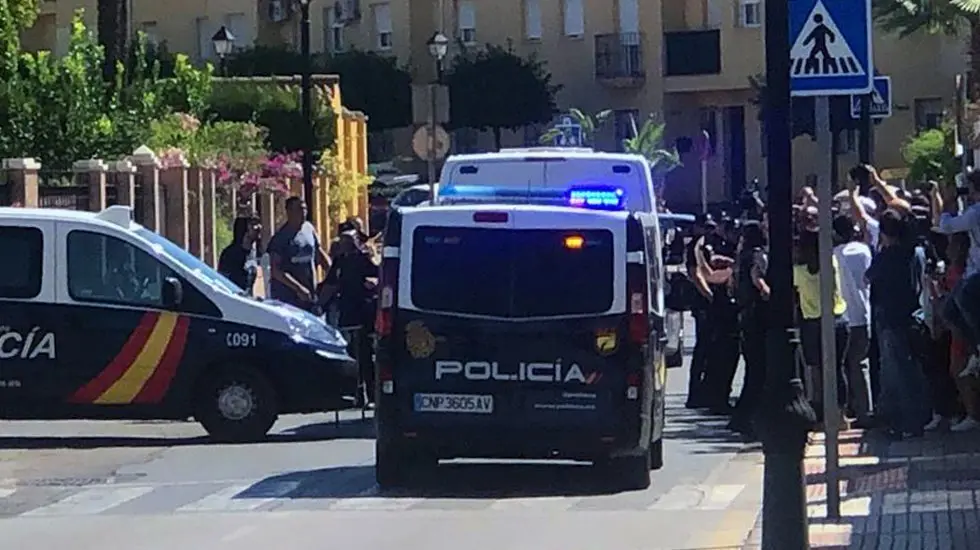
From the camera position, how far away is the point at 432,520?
13.7 m

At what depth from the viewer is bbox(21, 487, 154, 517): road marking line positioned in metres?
14.7

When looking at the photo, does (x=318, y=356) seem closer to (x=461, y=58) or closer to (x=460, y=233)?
(x=460, y=233)

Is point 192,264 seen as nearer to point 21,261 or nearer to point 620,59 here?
point 21,261

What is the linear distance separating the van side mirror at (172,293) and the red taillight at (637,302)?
18.2 feet

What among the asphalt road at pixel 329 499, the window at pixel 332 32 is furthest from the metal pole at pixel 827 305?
the window at pixel 332 32

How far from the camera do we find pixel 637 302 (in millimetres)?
15062

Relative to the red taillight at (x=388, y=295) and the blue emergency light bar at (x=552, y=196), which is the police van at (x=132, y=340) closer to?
the blue emergency light bar at (x=552, y=196)

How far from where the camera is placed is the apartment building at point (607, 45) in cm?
6188

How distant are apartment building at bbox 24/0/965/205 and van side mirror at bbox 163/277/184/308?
142 ft

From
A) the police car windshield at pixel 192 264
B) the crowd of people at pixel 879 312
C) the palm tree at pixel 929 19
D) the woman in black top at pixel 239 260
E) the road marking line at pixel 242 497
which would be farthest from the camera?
the palm tree at pixel 929 19

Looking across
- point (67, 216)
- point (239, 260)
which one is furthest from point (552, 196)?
point (239, 260)

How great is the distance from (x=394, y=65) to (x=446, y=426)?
162 ft

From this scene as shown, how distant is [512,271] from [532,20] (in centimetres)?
5022

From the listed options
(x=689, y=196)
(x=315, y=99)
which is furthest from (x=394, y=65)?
(x=315, y=99)
